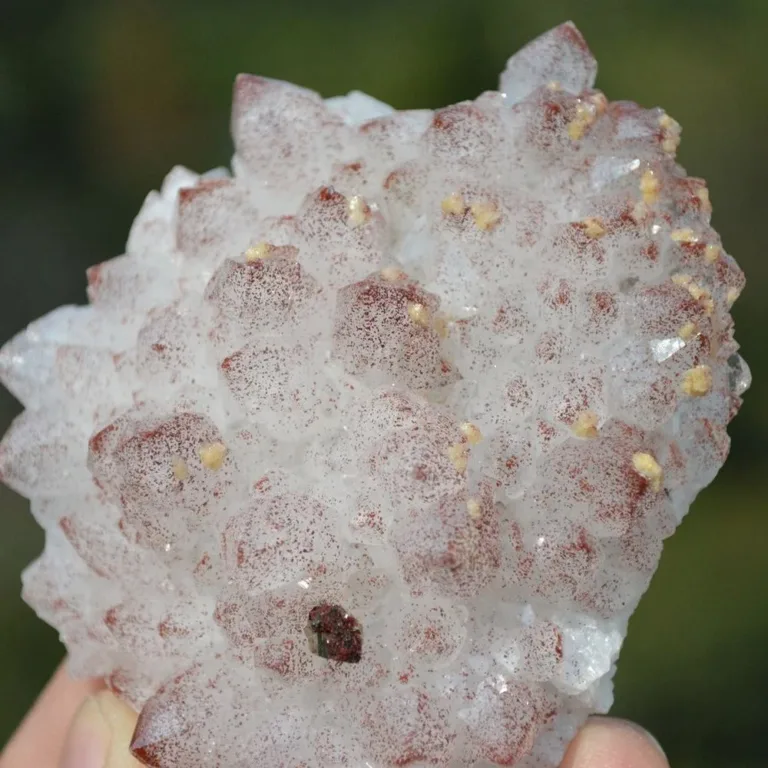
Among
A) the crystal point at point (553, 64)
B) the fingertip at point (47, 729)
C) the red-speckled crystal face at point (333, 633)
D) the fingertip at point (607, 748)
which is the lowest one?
the fingertip at point (47, 729)

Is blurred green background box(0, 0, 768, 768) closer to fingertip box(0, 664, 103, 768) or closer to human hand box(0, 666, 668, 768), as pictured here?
fingertip box(0, 664, 103, 768)

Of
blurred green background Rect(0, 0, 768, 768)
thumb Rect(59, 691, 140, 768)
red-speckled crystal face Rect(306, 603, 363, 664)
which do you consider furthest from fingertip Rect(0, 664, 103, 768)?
blurred green background Rect(0, 0, 768, 768)

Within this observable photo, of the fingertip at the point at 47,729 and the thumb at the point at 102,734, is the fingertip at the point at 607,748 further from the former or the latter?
the fingertip at the point at 47,729

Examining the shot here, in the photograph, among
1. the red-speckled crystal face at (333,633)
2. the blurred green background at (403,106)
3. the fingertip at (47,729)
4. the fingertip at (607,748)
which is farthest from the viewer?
the blurred green background at (403,106)

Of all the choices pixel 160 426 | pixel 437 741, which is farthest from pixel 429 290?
pixel 437 741

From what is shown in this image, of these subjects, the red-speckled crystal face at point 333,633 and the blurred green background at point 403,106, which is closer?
the red-speckled crystal face at point 333,633

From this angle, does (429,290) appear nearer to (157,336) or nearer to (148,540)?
(157,336)

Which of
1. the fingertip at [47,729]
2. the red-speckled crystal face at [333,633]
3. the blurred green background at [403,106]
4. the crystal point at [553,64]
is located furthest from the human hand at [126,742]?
the blurred green background at [403,106]
